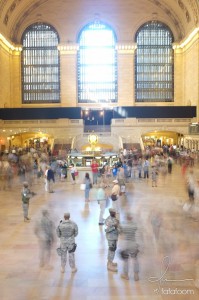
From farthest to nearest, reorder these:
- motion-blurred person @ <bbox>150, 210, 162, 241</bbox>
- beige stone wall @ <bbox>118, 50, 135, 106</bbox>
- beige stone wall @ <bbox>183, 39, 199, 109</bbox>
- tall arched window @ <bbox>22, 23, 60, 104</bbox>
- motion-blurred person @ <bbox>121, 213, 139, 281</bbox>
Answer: tall arched window @ <bbox>22, 23, 60, 104</bbox>
beige stone wall @ <bbox>118, 50, 135, 106</bbox>
beige stone wall @ <bbox>183, 39, 199, 109</bbox>
motion-blurred person @ <bbox>150, 210, 162, 241</bbox>
motion-blurred person @ <bbox>121, 213, 139, 281</bbox>

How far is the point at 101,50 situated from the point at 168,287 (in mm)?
36040

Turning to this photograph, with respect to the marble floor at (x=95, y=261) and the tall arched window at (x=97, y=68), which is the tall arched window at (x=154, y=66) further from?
the marble floor at (x=95, y=261)

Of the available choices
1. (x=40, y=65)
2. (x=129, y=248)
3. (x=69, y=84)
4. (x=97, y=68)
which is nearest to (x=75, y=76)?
(x=69, y=84)

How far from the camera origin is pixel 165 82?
1610 inches

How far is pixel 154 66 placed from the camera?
40781 mm

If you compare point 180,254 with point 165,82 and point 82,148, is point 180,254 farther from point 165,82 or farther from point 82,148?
point 165,82

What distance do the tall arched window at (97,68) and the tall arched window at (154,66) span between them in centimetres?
245

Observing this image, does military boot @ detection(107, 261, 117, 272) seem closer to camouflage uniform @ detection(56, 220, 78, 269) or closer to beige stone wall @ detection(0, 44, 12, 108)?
camouflage uniform @ detection(56, 220, 78, 269)

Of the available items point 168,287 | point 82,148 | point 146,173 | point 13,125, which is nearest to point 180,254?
point 168,287

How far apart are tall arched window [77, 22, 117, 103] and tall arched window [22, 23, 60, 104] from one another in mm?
2446

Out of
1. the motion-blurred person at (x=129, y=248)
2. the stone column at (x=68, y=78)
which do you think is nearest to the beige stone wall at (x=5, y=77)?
the stone column at (x=68, y=78)

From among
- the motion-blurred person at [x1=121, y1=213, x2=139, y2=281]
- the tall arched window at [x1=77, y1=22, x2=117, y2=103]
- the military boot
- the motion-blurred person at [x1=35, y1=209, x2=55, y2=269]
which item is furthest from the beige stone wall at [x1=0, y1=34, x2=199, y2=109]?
the motion-blurred person at [x1=121, y1=213, x2=139, y2=281]

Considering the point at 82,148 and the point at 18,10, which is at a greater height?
the point at 18,10

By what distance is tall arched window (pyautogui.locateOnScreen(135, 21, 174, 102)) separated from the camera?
132 ft
